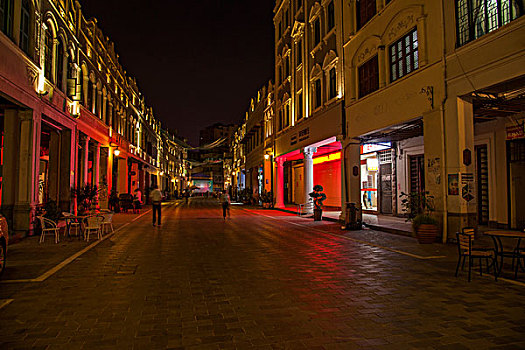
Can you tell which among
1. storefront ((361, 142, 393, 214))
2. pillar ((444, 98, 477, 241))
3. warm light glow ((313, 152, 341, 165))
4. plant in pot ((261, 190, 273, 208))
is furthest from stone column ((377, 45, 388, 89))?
plant in pot ((261, 190, 273, 208))

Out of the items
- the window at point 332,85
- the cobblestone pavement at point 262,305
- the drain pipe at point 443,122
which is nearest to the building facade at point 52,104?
the cobblestone pavement at point 262,305

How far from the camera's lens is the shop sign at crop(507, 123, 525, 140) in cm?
1269

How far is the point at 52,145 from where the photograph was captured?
51.7ft

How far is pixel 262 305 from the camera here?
17.1 feet

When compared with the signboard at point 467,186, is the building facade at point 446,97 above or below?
above

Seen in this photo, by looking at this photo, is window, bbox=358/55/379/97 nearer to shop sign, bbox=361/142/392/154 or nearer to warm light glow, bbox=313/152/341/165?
shop sign, bbox=361/142/392/154

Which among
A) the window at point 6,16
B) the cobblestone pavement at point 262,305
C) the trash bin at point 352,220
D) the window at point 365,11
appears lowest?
the cobblestone pavement at point 262,305

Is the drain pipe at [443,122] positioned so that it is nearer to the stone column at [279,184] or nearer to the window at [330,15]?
the window at [330,15]

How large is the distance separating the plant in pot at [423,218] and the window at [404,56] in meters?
4.69

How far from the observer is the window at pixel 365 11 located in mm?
15383

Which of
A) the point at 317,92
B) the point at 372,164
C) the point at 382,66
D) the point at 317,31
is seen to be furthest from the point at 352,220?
the point at 317,31

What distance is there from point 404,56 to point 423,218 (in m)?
6.16

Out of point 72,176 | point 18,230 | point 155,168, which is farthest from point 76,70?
point 155,168

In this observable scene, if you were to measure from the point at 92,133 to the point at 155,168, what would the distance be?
29.1 metres
